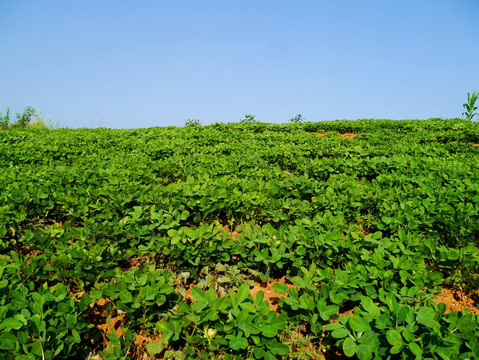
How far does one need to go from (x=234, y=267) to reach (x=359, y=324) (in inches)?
53.9

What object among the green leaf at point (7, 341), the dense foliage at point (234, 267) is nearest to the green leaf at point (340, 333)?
the dense foliage at point (234, 267)

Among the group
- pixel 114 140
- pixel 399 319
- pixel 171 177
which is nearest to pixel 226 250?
pixel 399 319

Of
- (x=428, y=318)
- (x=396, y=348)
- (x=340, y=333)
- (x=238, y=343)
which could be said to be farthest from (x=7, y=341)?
(x=428, y=318)

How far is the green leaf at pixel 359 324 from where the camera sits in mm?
1665

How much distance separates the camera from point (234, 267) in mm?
2766

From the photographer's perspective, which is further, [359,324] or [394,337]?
[359,324]

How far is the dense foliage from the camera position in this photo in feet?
5.52

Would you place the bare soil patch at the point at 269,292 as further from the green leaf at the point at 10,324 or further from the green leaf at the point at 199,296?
the green leaf at the point at 10,324

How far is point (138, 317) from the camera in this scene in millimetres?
2158

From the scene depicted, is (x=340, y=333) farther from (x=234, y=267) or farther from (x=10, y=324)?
(x=10, y=324)

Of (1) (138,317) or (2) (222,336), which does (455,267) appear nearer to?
(2) (222,336)

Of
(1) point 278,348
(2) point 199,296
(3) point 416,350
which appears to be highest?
(2) point 199,296

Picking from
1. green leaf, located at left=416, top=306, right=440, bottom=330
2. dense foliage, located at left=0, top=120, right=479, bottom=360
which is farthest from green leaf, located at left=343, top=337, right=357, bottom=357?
green leaf, located at left=416, top=306, right=440, bottom=330

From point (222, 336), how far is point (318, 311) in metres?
0.74
